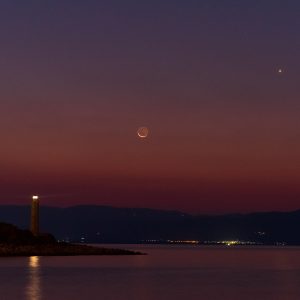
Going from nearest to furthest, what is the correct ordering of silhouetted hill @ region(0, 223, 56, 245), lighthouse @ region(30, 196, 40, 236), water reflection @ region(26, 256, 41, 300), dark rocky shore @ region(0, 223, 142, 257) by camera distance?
1. water reflection @ region(26, 256, 41, 300)
2. lighthouse @ region(30, 196, 40, 236)
3. dark rocky shore @ region(0, 223, 142, 257)
4. silhouetted hill @ region(0, 223, 56, 245)

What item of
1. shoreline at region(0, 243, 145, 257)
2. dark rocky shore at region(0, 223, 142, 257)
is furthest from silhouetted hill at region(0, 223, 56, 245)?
shoreline at region(0, 243, 145, 257)

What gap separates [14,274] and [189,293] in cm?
2533

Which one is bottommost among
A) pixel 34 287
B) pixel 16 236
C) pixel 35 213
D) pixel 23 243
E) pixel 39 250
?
pixel 34 287

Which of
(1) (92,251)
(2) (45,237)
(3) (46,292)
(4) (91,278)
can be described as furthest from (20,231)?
(3) (46,292)

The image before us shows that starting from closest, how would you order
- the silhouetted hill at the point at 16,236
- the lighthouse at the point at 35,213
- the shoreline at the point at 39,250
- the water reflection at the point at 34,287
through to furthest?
1. the water reflection at the point at 34,287
2. the lighthouse at the point at 35,213
3. the shoreline at the point at 39,250
4. the silhouetted hill at the point at 16,236

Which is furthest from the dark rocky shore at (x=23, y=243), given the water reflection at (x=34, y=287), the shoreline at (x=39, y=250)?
the water reflection at (x=34, y=287)

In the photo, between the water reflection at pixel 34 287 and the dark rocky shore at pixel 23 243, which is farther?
the dark rocky shore at pixel 23 243

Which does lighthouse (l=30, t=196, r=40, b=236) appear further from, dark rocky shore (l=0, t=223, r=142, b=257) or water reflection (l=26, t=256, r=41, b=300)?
water reflection (l=26, t=256, r=41, b=300)

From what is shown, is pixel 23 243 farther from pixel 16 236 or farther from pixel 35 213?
pixel 35 213

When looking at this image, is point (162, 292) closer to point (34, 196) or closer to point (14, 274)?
point (14, 274)

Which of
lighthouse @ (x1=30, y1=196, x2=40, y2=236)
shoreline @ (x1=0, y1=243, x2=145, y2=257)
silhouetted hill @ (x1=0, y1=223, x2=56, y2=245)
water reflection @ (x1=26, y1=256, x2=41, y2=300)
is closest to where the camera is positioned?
water reflection @ (x1=26, y1=256, x2=41, y2=300)

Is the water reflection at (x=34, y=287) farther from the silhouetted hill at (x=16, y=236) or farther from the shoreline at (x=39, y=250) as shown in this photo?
the silhouetted hill at (x=16, y=236)

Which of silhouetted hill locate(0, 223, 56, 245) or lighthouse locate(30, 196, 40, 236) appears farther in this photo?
silhouetted hill locate(0, 223, 56, 245)

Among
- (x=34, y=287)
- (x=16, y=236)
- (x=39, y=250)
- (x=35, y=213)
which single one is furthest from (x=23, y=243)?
(x=34, y=287)
